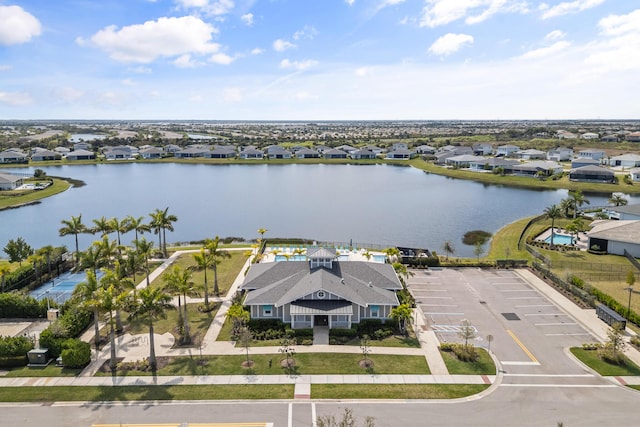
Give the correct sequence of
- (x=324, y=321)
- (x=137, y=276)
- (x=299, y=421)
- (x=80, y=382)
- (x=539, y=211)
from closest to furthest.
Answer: (x=299, y=421)
(x=80, y=382)
(x=324, y=321)
(x=137, y=276)
(x=539, y=211)

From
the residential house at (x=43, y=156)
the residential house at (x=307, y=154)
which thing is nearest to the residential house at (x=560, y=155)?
the residential house at (x=307, y=154)

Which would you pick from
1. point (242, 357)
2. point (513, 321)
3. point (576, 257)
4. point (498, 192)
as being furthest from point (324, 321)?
point (498, 192)

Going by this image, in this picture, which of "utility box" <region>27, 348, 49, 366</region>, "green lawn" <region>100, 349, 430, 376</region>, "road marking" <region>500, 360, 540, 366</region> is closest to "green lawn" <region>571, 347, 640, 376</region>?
"road marking" <region>500, 360, 540, 366</region>

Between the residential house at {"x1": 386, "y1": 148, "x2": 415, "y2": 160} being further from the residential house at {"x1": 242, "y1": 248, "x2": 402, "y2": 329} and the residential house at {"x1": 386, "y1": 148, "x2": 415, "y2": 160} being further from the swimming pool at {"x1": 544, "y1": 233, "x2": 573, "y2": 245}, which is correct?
the residential house at {"x1": 242, "y1": 248, "x2": 402, "y2": 329}

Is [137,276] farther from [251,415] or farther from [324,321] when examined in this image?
[251,415]

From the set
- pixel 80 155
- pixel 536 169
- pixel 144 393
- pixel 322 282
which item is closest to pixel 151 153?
pixel 80 155

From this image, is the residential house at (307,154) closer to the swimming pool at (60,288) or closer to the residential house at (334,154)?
the residential house at (334,154)

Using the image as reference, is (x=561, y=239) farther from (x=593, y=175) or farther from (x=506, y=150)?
(x=506, y=150)
